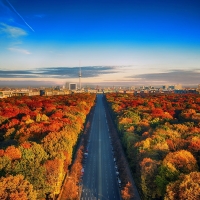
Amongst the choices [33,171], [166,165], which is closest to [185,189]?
[166,165]

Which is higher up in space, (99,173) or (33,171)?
(33,171)

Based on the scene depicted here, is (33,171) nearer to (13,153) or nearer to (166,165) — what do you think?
(13,153)

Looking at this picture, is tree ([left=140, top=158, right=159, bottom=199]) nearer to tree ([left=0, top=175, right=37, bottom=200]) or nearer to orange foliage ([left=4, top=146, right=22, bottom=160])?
tree ([left=0, top=175, right=37, bottom=200])

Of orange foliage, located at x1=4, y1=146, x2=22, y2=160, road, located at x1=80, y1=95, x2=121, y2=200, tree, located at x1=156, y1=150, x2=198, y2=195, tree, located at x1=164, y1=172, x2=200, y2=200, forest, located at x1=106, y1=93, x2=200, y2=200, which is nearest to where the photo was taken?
tree, located at x1=164, y1=172, x2=200, y2=200

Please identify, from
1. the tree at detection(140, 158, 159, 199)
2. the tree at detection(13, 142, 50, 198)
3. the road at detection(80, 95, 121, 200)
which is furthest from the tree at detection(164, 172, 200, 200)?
the tree at detection(13, 142, 50, 198)

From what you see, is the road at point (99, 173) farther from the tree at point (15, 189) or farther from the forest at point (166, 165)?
the tree at point (15, 189)

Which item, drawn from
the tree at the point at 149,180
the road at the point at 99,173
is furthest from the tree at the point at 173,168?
the road at the point at 99,173

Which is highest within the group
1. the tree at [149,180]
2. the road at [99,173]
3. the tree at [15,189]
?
the tree at [15,189]

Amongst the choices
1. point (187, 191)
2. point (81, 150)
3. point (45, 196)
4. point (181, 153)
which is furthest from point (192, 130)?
point (45, 196)

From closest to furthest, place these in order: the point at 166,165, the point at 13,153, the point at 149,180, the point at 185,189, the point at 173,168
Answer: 1. the point at 185,189
2. the point at 173,168
3. the point at 166,165
4. the point at 149,180
5. the point at 13,153
